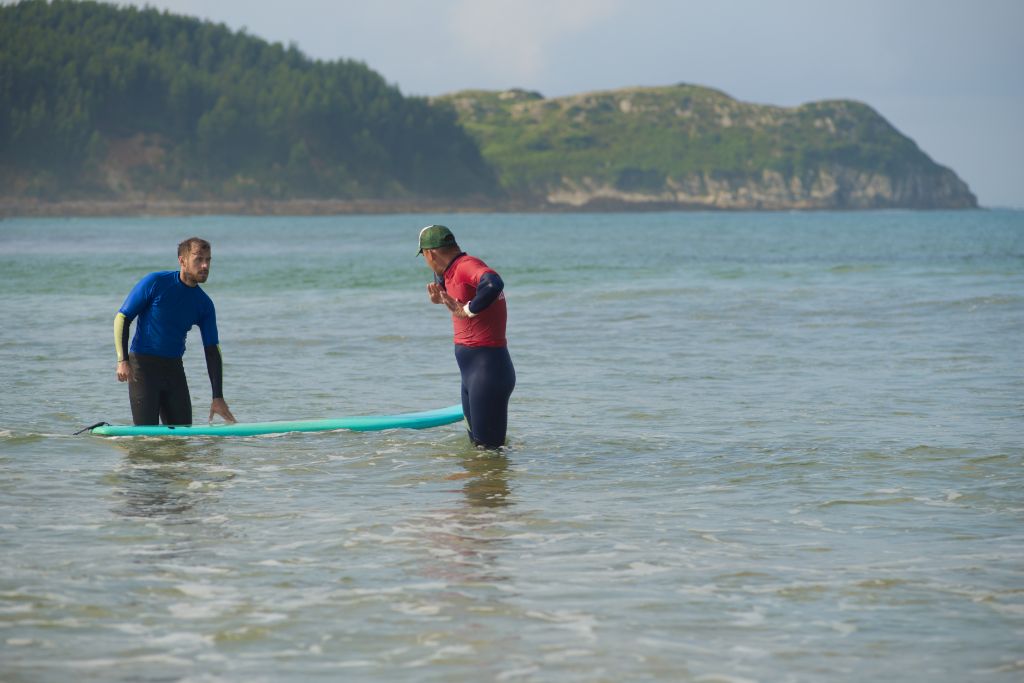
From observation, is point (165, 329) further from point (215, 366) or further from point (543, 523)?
point (543, 523)

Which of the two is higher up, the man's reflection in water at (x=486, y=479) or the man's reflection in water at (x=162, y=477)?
the man's reflection in water at (x=162, y=477)

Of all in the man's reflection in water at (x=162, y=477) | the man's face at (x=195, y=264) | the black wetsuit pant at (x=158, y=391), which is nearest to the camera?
the man's reflection in water at (x=162, y=477)

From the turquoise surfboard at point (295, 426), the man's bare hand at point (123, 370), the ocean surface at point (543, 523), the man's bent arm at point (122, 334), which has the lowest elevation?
the ocean surface at point (543, 523)

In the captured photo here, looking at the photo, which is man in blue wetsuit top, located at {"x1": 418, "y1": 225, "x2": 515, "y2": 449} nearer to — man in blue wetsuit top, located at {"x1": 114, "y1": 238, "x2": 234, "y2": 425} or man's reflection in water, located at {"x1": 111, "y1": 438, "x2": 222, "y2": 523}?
man in blue wetsuit top, located at {"x1": 114, "y1": 238, "x2": 234, "y2": 425}

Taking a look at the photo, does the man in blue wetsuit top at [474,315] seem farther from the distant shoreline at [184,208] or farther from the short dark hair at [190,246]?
the distant shoreline at [184,208]

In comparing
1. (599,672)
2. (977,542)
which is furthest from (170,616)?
(977,542)

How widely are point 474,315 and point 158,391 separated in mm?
2910

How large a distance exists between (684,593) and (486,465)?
381cm

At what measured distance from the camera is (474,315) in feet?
30.4

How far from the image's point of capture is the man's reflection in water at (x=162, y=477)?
8523mm

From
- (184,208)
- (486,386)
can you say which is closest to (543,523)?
(486,386)

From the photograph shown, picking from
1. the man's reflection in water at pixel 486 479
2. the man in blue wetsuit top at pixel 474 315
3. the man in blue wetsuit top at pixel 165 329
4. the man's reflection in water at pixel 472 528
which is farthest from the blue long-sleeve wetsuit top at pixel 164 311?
the man's reflection in water at pixel 472 528

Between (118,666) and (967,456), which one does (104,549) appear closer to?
(118,666)

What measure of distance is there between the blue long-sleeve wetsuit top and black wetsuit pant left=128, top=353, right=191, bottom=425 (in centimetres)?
11
